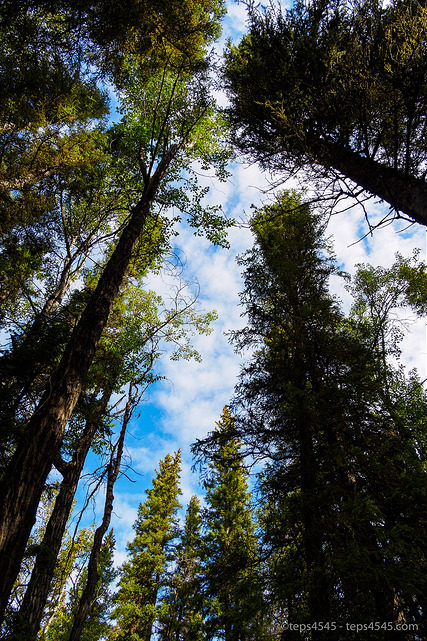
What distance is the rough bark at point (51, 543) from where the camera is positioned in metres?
4.18

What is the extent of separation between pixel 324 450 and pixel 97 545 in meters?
4.39

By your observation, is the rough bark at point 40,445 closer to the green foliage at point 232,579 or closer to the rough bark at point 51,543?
the rough bark at point 51,543

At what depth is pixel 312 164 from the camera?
4633 millimetres

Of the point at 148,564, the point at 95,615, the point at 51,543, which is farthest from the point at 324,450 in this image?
the point at 95,615

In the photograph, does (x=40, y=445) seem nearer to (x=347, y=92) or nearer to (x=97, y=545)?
(x=97, y=545)

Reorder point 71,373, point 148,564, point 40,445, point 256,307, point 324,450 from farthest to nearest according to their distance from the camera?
point 148,564, point 256,307, point 324,450, point 71,373, point 40,445

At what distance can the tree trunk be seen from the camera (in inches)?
134

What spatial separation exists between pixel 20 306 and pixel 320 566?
31.2 ft

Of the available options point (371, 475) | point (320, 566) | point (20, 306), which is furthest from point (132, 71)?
point (320, 566)

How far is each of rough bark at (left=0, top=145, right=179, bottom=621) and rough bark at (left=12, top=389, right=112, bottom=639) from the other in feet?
4.43

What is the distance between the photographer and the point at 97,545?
517cm

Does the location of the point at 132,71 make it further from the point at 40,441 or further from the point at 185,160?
the point at 40,441

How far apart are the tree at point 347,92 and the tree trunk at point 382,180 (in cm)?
1

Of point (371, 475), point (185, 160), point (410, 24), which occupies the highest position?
point (185, 160)
